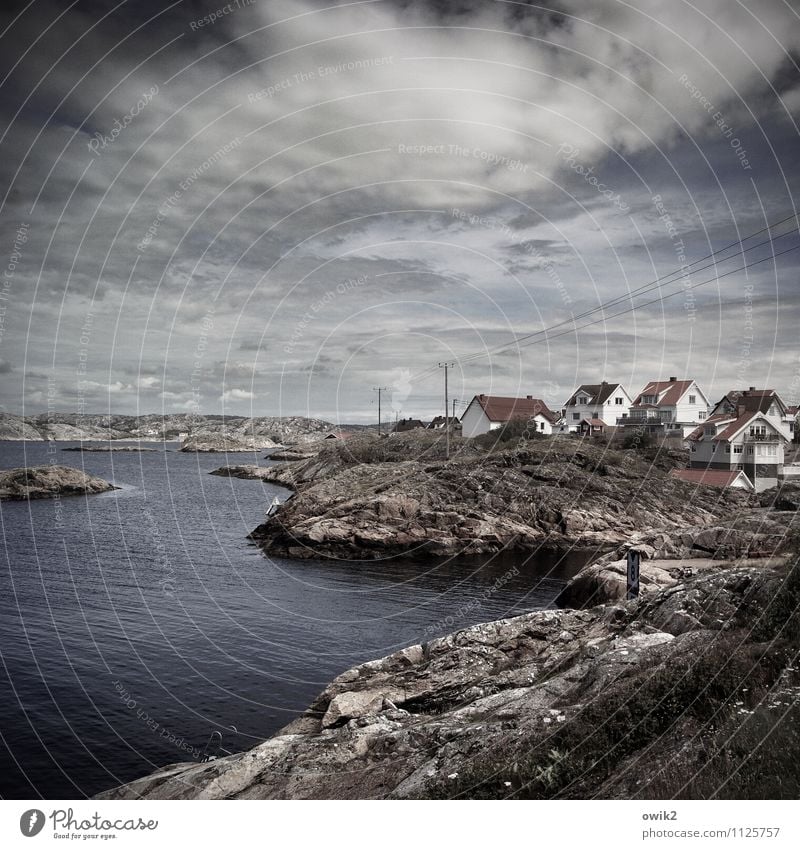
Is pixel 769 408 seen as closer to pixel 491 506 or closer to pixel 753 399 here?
pixel 753 399

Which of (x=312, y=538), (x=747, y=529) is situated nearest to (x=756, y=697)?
(x=747, y=529)

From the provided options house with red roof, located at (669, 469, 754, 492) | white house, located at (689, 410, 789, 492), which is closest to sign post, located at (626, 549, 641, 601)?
house with red roof, located at (669, 469, 754, 492)

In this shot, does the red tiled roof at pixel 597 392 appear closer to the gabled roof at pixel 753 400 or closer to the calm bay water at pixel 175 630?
the gabled roof at pixel 753 400

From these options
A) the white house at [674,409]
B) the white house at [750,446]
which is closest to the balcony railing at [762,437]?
the white house at [750,446]

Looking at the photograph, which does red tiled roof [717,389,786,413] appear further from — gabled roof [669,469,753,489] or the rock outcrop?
the rock outcrop

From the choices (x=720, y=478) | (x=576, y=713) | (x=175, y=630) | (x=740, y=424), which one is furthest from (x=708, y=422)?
Result: (x=576, y=713)
